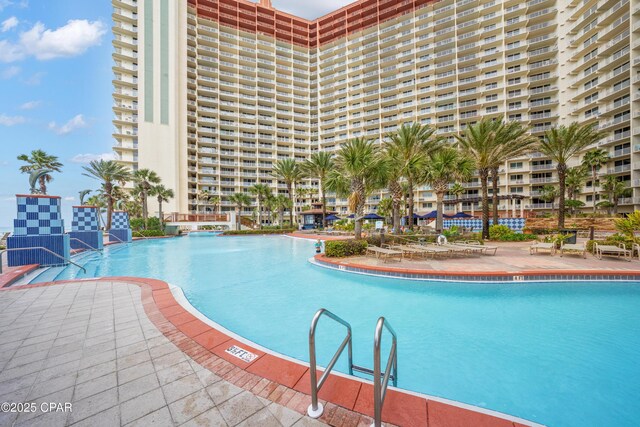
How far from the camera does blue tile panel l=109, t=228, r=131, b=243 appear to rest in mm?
23625

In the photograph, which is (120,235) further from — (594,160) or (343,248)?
(594,160)

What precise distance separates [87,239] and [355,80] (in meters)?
61.8

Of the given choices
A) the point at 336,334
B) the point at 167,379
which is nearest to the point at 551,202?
the point at 336,334

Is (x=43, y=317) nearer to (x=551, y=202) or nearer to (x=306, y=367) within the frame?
(x=306, y=367)

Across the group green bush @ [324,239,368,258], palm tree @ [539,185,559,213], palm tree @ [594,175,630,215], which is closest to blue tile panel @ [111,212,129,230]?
green bush @ [324,239,368,258]

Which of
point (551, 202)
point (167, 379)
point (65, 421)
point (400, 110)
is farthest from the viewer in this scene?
point (400, 110)

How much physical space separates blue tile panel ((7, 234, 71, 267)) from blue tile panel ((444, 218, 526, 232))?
2914 cm

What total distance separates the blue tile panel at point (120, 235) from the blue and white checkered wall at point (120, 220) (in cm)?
29

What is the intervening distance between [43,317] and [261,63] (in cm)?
7252

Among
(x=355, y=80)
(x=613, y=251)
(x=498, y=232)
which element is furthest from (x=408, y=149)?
(x=355, y=80)

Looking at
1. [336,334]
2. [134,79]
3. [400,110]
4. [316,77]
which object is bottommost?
[336,334]

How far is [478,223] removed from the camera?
28312 mm

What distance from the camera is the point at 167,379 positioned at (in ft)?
9.64

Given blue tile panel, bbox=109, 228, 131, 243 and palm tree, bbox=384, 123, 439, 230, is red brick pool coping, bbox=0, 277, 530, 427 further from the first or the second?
blue tile panel, bbox=109, 228, 131, 243
